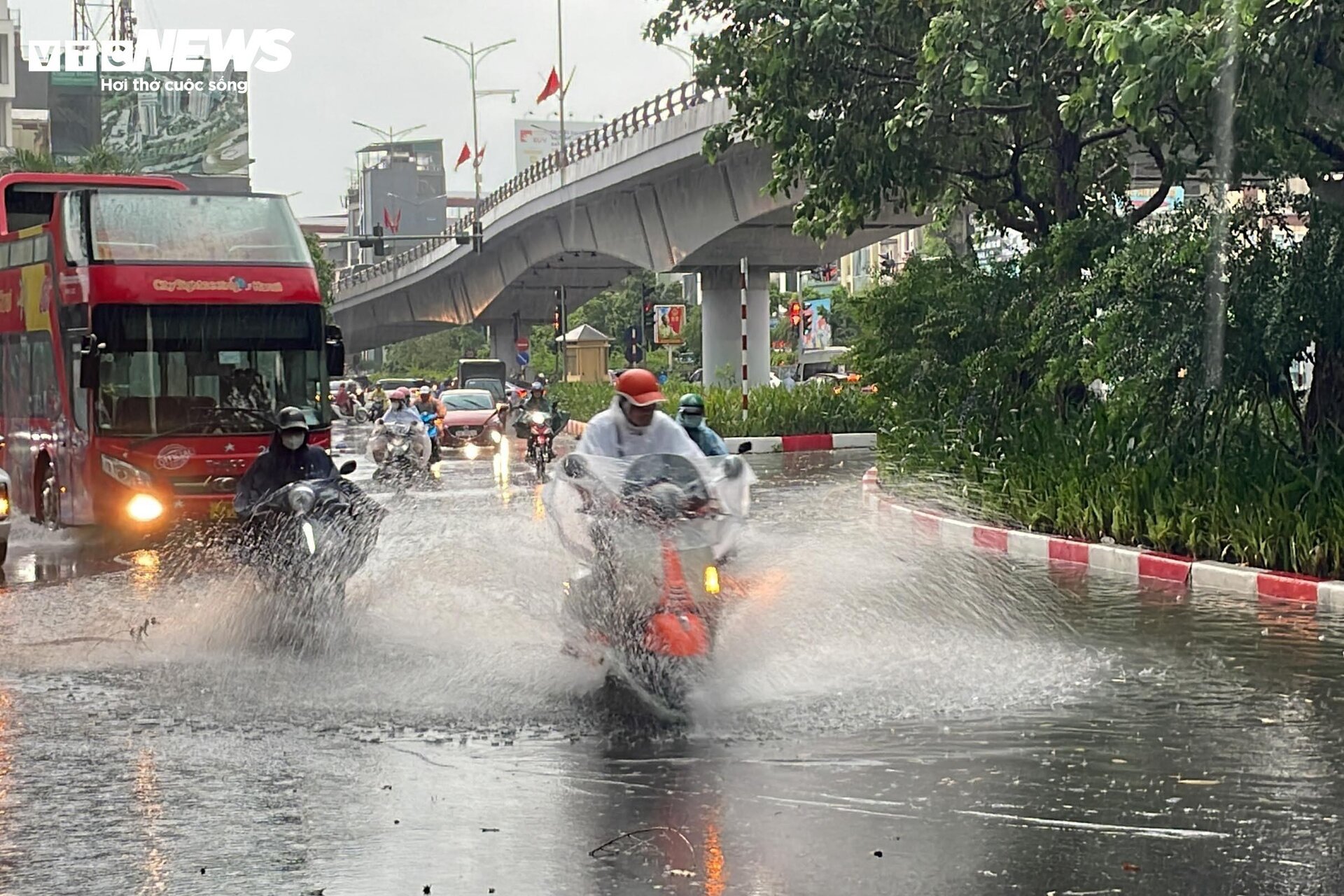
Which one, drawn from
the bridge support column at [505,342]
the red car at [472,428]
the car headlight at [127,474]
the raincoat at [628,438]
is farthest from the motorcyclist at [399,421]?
the bridge support column at [505,342]

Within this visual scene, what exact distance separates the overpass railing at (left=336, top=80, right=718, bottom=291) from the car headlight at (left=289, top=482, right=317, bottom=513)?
14433 millimetres

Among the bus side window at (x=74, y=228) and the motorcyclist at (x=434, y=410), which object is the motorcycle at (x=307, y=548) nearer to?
the bus side window at (x=74, y=228)

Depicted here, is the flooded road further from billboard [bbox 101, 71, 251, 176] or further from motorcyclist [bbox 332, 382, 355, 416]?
billboard [bbox 101, 71, 251, 176]

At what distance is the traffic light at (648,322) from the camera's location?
5125cm

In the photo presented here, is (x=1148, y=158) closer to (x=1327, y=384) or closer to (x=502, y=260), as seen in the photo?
(x=1327, y=384)

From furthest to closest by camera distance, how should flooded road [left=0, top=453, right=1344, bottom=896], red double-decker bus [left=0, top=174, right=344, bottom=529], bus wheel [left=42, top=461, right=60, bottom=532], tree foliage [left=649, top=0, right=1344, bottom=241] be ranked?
bus wheel [left=42, top=461, right=60, bottom=532], red double-decker bus [left=0, top=174, right=344, bottom=529], tree foliage [left=649, top=0, right=1344, bottom=241], flooded road [left=0, top=453, right=1344, bottom=896]

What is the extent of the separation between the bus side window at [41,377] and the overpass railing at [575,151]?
385 inches

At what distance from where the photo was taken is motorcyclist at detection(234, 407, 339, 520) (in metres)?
12.1

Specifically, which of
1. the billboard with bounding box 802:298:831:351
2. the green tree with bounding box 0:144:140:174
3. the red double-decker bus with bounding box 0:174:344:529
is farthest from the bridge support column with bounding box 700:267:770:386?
the billboard with bounding box 802:298:831:351

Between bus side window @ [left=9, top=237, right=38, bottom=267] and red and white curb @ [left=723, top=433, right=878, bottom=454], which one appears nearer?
bus side window @ [left=9, top=237, right=38, bottom=267]

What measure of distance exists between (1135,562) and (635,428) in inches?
268

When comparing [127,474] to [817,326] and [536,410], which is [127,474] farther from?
[817,326]

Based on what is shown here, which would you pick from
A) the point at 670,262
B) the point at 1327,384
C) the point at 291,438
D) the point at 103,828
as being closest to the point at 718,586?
the point at 103,828

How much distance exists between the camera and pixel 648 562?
26.2 feet
